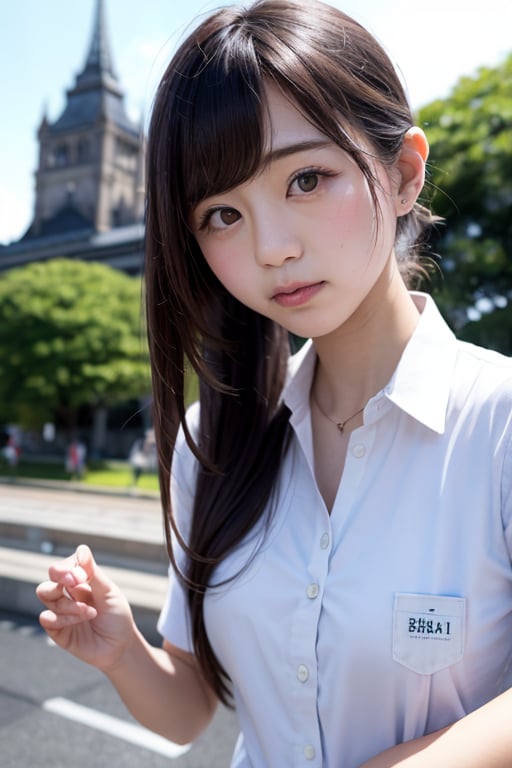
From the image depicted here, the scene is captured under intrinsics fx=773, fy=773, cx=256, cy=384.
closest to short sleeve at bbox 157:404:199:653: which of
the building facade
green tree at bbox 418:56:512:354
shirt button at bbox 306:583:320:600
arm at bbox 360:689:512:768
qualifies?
shirt button at bbox 306:583:320:600

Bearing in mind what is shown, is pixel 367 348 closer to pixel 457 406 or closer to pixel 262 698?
pixel 457 406

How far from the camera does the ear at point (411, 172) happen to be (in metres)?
1.32

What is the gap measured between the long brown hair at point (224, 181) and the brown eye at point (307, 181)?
0.07m

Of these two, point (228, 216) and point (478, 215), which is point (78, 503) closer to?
point (478, 215)

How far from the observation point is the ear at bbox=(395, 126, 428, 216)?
1.32 meters

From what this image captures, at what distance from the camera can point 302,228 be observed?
1.18 meters

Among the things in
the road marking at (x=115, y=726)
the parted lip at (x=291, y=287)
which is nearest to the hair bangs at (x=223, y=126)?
the parted lip at (x=291, y=287)

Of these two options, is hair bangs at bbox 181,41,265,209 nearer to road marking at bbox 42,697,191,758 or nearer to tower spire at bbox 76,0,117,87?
road marking at bbox 42,697,191,758

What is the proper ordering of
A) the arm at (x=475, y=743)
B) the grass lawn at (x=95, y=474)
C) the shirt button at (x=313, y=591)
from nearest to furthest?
the arm at (x=475, y=743)
the shirt button at (x=313, y=591)
the grass lawn at (x=95, y=474)

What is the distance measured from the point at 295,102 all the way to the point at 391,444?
0.57 meters

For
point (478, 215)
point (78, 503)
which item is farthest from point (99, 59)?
point (478, 215)

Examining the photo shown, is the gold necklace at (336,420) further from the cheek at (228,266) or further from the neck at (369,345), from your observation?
the cheek at (228,266)

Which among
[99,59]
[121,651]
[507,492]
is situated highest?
[99,59]

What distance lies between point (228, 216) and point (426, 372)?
0.42 meters
